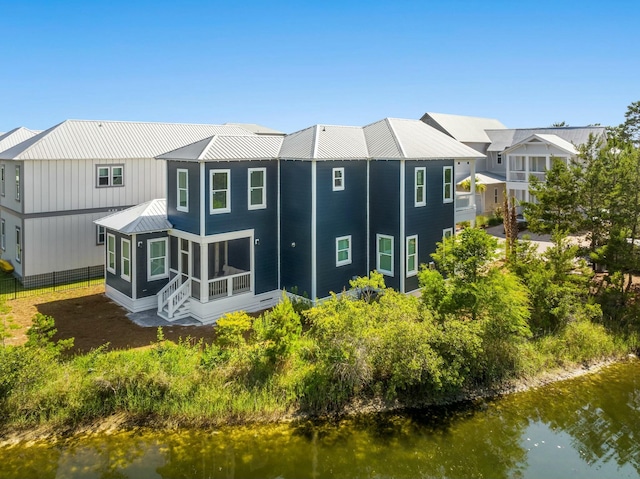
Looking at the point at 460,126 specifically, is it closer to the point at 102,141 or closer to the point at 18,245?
the point at 102,141

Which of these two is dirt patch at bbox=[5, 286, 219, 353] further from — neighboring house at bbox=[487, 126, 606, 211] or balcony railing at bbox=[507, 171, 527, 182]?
balcony railing at bbox=[507, 171, 527, 182]

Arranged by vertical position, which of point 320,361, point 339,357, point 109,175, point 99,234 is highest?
point 109,175

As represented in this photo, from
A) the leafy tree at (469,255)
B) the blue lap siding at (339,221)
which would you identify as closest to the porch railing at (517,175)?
the blue lap siding at (339,221)

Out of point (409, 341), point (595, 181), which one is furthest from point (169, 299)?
point (595, 181)

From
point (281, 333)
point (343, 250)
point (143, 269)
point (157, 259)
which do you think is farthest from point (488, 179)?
point (281, 333)

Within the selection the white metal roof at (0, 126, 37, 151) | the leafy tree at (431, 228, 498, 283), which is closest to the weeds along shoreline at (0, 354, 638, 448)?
the leafy tree at (431, 228, 498, 283)

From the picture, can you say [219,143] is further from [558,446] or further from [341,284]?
[558,446]
